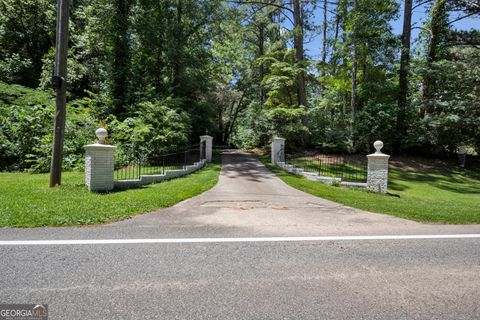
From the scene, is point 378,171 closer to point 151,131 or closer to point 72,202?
point 72,202

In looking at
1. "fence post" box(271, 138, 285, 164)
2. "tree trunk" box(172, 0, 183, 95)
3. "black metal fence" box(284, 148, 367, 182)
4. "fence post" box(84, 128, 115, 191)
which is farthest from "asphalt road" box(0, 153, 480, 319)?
"tree trunk" box(172, 0, 183, 95)

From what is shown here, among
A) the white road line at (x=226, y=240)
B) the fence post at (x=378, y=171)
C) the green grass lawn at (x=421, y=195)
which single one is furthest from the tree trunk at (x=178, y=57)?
the white road line at (x=226, y=240)

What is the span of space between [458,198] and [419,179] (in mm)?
3472

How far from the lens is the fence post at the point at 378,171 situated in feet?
31.0

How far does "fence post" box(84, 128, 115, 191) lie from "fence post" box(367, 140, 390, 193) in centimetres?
897

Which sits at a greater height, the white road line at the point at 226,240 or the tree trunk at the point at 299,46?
the tree trunk at the point at 299,46

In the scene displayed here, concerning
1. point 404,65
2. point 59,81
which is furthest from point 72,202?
point 404,65

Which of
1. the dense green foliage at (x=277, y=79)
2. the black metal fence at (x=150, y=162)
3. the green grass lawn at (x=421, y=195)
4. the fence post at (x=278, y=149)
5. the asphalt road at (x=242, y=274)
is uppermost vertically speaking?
the dense green foliage at (x=277, y=79)

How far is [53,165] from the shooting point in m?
7.49

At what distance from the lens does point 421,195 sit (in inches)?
390

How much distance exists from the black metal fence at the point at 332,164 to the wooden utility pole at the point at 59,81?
33.0 feet

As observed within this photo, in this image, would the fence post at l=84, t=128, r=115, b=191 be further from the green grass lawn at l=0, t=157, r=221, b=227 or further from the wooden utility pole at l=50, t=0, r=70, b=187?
the wooden utility pole at l=50, t=0, r=70, b=187

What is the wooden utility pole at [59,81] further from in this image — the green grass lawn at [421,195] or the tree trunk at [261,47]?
the tree trunk at [261,47]

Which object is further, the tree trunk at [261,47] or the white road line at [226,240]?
the tree trunk at [261,47]
